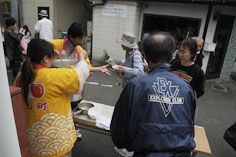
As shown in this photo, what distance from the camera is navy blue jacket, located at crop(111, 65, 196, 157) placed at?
4.40 ft

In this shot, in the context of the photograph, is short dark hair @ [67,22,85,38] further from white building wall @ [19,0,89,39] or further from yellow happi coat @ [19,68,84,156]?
white building wall @ [19,0,89,39]

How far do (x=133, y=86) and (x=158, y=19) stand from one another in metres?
7.10

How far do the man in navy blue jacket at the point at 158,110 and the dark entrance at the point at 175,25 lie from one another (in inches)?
257

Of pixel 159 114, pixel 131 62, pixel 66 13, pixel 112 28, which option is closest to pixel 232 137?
pixel 131 62

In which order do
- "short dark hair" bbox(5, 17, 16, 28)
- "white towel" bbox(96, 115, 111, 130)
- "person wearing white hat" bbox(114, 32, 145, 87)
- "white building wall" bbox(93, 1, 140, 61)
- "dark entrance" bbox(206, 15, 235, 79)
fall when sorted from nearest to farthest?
1. "white towel" bbox(96, 115, 111, 130)
2. "person wearing white hat" bbox(114, 32, 145, 87)
3. "short dark hair" bbox(5, 17, 16, 28)
4. "dark entrance" bbox(206, 15, 235, 79)
5. "white building wall" bbox(93, 1, 140, 61)

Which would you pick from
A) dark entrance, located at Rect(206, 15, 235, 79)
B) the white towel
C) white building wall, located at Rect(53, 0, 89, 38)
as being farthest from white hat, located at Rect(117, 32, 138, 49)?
white building wall, located at Rect(53, 0, 89, 38)

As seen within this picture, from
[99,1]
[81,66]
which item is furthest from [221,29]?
[81,66]

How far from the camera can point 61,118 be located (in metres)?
1.78

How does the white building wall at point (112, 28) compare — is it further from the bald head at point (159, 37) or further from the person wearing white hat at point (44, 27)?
the bald head at point (159, 37)

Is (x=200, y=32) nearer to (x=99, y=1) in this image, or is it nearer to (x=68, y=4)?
(x=99, y=1)

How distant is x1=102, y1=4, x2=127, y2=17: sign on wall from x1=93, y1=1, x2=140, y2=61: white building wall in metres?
0.12

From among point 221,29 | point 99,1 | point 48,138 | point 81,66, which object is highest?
point 99,1

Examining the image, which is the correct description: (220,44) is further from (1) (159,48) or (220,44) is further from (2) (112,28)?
(1) (159,48)

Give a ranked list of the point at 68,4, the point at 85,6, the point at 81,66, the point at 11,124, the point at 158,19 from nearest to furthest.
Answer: the point at 11,124
the point at 81,66
the point at 158,19
the point at 68,4
the point at 85,6
